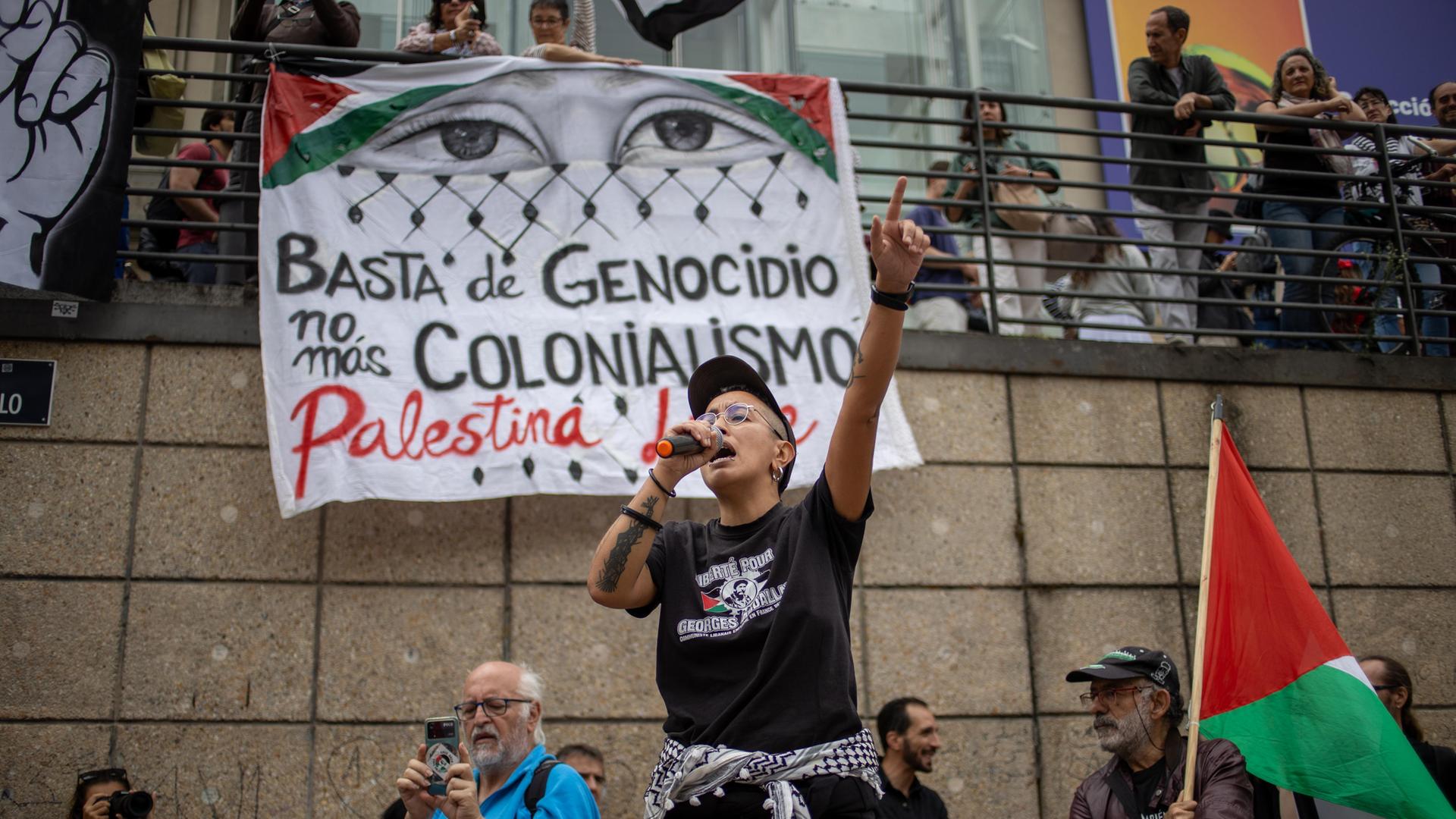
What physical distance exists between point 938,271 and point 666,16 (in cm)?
224

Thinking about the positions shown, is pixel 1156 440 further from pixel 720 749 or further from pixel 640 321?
pixel 720 749

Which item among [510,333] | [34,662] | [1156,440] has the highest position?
[510,333]

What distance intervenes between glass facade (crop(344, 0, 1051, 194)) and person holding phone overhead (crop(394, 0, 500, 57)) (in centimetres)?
391

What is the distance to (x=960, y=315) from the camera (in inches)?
296

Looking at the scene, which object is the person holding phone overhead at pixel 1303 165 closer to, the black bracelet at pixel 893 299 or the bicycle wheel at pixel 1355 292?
the bicycle wheel at pixel 1355 292

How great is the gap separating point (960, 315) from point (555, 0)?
2.87m

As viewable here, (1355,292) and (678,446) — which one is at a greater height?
(1355,292)

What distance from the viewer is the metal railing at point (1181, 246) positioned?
270 inches

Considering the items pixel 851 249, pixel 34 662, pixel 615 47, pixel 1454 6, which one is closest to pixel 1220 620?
pixel 851 249

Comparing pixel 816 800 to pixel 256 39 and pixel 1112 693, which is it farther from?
pixel 256 39

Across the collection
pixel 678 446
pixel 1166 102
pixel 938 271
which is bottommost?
pixel 678 446

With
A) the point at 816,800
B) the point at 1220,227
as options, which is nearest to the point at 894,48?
the point at 1220,227

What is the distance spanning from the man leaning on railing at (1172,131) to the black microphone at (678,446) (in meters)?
5.38

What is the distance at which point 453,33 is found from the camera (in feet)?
22.9
